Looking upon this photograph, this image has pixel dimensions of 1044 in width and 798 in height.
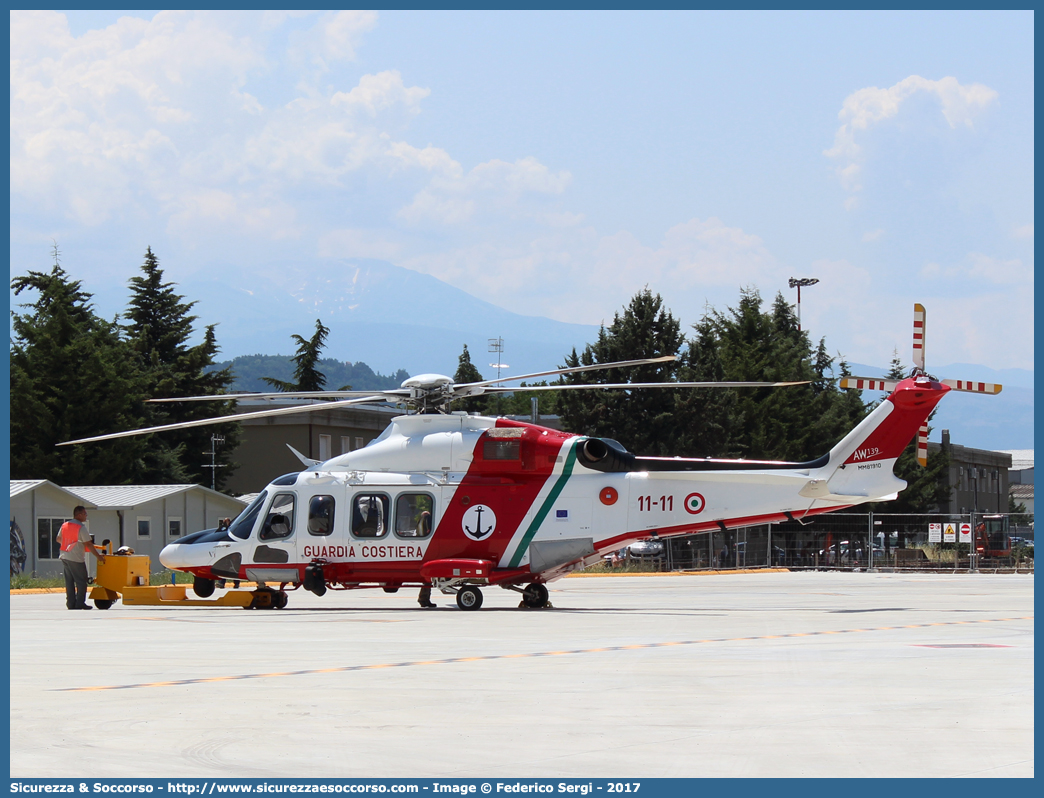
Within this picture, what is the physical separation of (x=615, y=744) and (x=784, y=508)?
14.4 m

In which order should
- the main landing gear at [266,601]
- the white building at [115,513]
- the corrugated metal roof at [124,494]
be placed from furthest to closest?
the corrugated metal roof at [124,494] < the white building at [115,513] < the main landing gear at [266,601]

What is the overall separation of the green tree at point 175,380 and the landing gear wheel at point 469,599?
3637 cm

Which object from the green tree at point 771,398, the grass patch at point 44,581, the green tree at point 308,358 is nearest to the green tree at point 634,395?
the green tree at point 771,398

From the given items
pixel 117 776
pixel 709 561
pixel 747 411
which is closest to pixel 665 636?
pixel 117 776

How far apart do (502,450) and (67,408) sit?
34.0 m

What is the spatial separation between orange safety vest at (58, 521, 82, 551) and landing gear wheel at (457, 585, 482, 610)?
21.8 feet

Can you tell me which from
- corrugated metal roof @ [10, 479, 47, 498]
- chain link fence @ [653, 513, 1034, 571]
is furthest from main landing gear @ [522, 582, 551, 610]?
chain link fence @ [653, 513, 1034, 571]

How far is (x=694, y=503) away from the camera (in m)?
21.6

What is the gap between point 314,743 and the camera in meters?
7.73

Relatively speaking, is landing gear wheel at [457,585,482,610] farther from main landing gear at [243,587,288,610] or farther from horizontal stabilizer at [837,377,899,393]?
horizontal stabilizer at [837,377,899,393]

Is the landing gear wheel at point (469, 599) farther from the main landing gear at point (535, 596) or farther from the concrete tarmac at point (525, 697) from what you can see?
the concrete tarmac at point (525, 697)

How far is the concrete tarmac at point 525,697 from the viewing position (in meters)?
7.20

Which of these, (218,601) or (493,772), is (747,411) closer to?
(218,601)

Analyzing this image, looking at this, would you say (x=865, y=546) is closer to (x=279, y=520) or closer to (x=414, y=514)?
(x=414, y=514)
